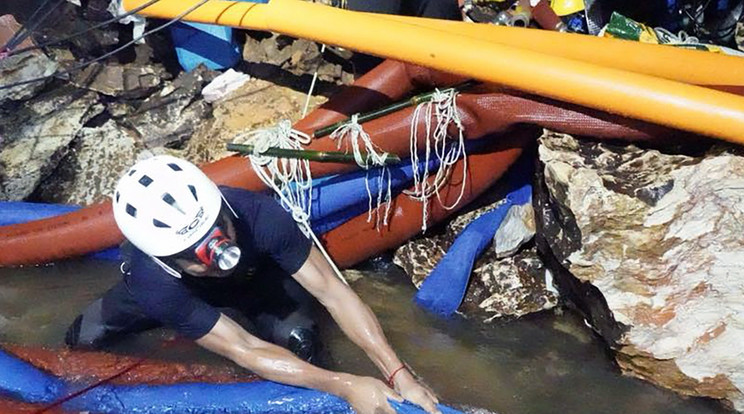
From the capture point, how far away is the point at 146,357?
12.4 ft

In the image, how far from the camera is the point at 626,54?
357 centimetres

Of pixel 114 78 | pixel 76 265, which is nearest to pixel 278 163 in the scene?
pixel 76 265

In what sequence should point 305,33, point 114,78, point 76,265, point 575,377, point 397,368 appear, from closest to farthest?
point 397,368 < point 575,377 < point 305,33 < point 76,265 < point 114,78

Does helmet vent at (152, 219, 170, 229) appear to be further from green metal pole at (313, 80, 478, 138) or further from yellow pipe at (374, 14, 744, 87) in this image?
yellow pipe at (374, 14, 744, 87)

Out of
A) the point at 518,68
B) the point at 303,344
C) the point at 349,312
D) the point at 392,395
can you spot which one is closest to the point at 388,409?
the point at 392,395

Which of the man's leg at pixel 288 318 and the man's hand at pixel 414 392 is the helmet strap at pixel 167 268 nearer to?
the man's leg at pixel 288 318

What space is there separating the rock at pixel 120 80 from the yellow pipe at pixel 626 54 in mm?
1985

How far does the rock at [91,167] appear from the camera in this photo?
15.5ft

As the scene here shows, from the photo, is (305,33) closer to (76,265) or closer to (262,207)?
(262,207)

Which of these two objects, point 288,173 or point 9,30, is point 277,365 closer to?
point 288,173

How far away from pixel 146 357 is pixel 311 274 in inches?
40.0

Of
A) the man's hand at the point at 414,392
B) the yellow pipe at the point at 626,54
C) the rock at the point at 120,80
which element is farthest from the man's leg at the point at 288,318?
the rock at the point at 120,80

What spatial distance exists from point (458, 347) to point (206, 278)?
124cm

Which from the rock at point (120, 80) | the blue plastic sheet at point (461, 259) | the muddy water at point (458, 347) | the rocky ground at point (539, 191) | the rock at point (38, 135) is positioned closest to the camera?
the rocky ground at point (539, 191)
